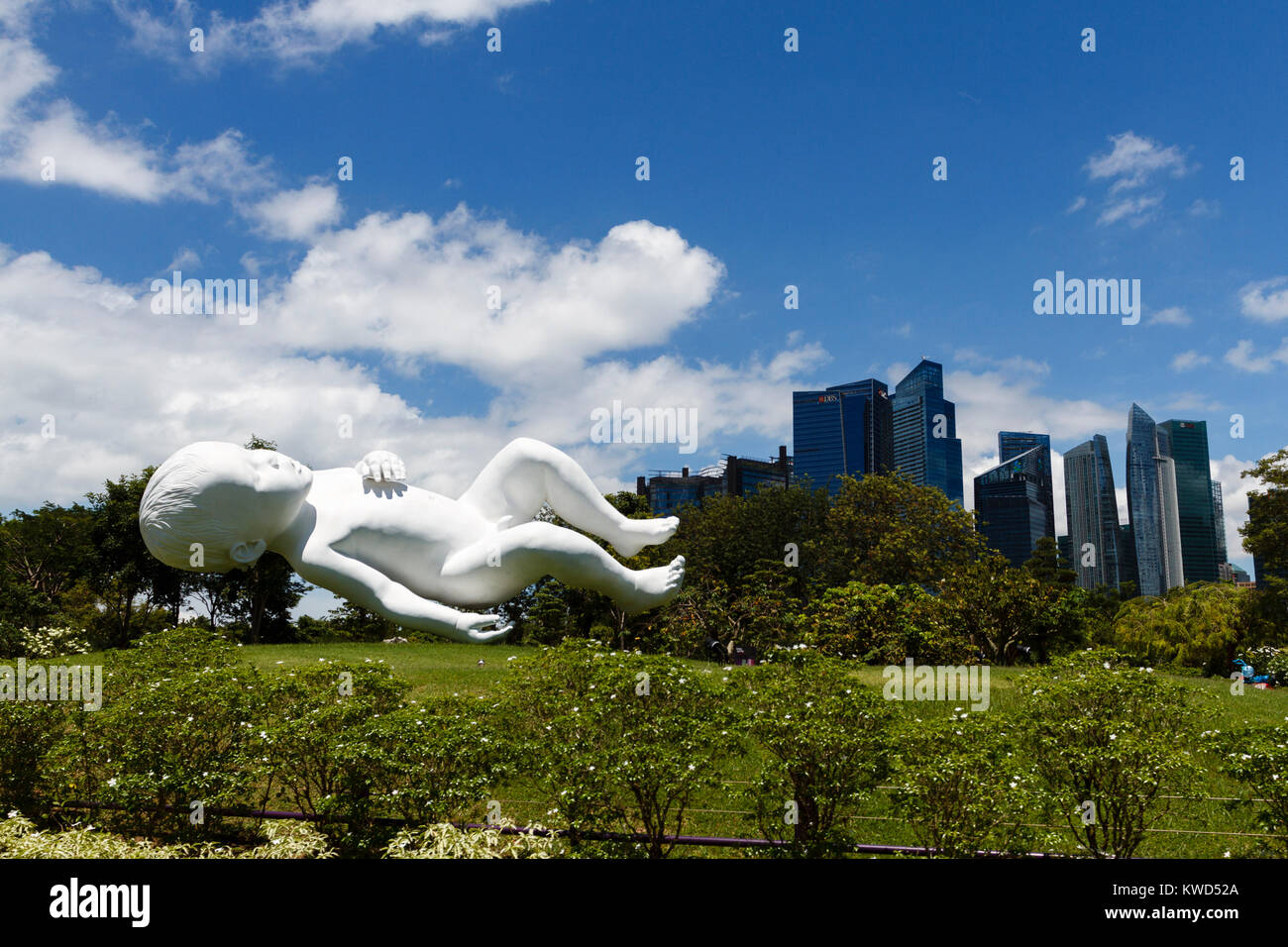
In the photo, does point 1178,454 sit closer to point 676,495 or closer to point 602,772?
point 676,495

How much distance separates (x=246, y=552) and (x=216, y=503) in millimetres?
454

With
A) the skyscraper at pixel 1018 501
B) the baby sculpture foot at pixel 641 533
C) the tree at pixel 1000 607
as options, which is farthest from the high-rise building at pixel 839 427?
the baby sculpture foot at pixel 641 533

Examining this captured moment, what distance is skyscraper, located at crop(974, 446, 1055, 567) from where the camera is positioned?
312ft

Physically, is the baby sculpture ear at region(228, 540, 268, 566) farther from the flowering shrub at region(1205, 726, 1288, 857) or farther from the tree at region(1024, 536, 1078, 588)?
the tree at region(1024, 536, 1078, 588)

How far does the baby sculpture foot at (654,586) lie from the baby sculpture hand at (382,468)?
6.32 feet

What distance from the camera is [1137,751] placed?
4734 millimetres

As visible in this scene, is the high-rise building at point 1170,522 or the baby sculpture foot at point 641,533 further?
the high-rise building at point 1170,522

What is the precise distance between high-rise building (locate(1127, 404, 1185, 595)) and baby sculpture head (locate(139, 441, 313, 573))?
120596 mm

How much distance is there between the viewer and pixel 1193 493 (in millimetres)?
112188

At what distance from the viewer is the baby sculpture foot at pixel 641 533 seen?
21.0 ft

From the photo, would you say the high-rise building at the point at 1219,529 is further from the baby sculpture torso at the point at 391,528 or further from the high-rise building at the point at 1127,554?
the baby sculpture torso at the point at 391,528

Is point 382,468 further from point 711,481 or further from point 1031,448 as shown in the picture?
point 1031,448

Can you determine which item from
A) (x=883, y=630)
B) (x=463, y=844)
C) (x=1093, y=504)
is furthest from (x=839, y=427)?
(x=463, y=844)

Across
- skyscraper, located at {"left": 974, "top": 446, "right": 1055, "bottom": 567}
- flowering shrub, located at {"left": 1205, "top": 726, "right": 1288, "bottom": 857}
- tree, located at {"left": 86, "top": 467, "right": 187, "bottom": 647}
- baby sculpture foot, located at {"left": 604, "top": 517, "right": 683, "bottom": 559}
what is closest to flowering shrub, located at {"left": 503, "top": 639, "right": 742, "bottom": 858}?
baby sculpture foot, located at {"left": 604, "top": 517, "right": 683, "bottom": 559}
